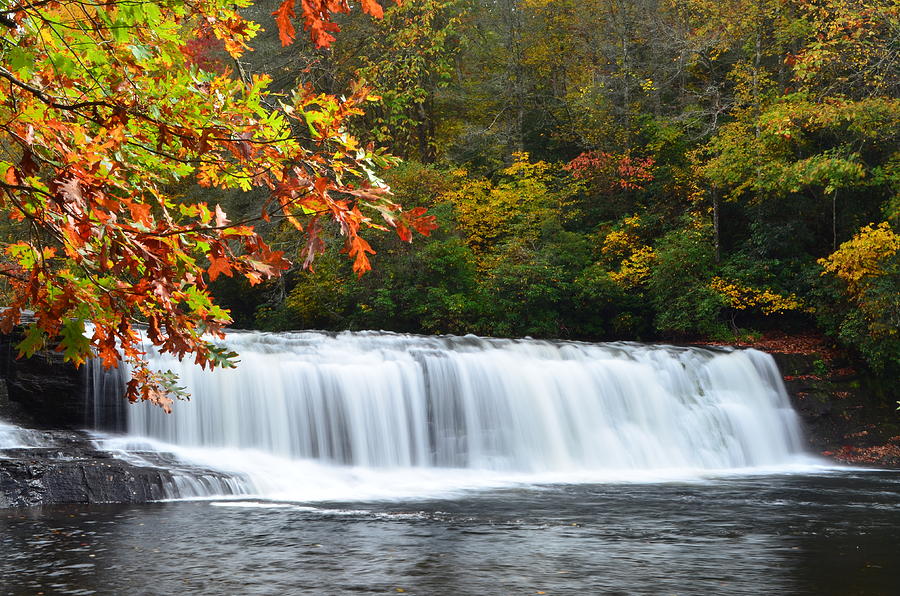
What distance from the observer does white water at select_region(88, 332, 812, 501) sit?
42.8 feet

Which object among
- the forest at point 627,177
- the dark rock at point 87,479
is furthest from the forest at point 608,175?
the dark rock at point 87,479

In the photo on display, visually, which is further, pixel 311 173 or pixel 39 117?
pixel 311 173

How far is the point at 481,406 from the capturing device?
1559cm

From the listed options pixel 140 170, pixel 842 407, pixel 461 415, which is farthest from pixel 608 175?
pixel 140 170

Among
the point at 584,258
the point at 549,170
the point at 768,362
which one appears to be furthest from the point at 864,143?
the point at 549,170

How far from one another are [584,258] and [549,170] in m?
5.30

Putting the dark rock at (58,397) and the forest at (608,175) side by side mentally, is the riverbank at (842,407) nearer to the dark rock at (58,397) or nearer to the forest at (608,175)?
the forest at (608,175)

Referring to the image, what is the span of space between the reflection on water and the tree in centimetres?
256

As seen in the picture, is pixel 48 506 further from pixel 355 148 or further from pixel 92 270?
pixel 355 148

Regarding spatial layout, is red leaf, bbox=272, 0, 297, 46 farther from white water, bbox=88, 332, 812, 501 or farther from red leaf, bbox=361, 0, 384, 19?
white water, bbox=88, 332, 812, 501

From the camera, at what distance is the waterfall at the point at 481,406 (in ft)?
45.1

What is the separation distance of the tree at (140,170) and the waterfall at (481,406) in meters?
9.55

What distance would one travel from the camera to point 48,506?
30.7ft

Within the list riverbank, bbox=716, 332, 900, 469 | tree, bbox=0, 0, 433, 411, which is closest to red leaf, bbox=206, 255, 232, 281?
tree, bbox=0, 0, 433, 411
